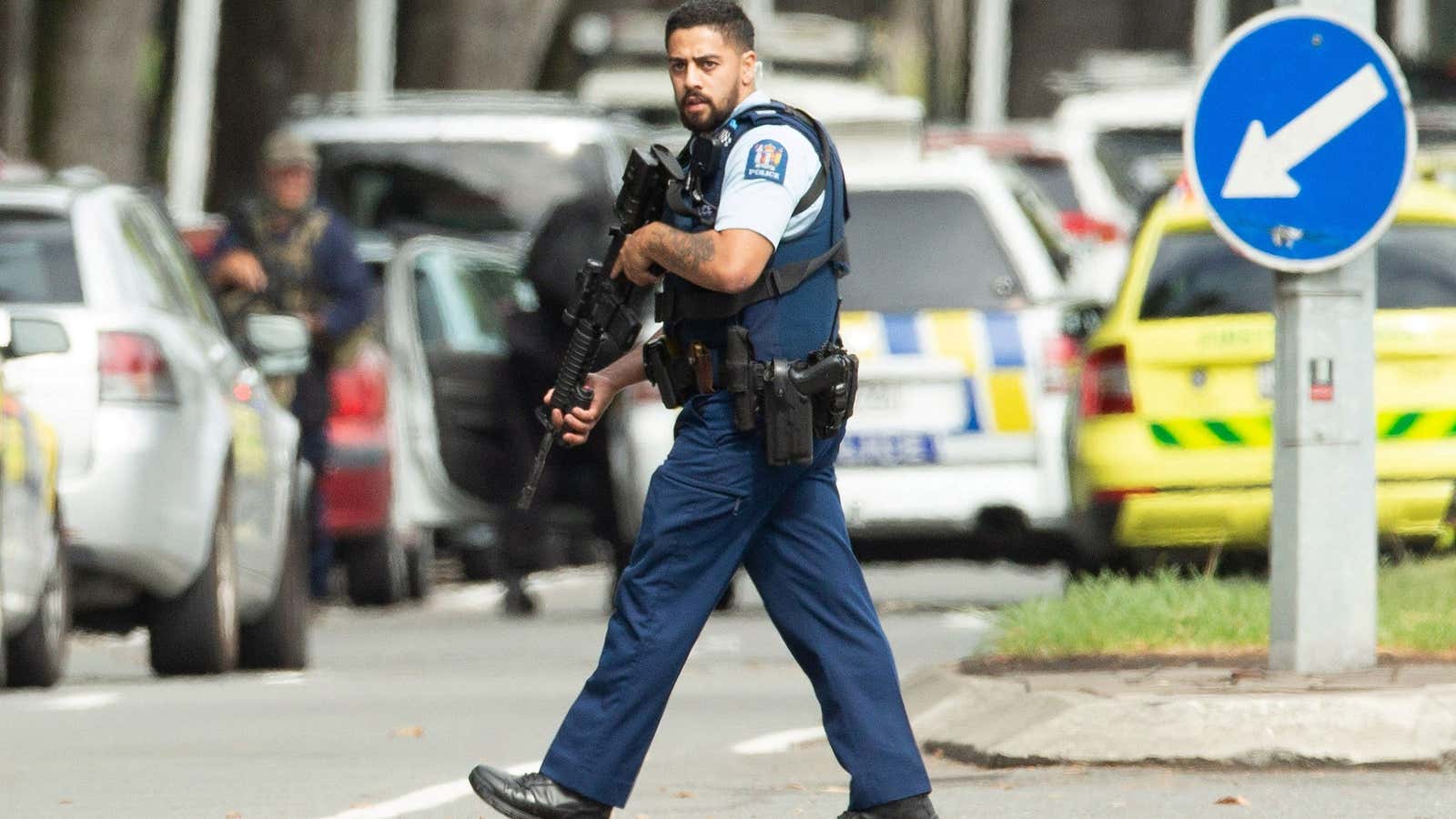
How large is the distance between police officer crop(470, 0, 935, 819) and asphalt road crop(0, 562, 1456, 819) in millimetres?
833

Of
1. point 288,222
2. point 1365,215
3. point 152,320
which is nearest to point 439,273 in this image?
point 288,222

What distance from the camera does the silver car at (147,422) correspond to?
A: 38.4ft

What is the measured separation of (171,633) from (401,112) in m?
7.06

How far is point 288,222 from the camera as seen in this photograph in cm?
1677

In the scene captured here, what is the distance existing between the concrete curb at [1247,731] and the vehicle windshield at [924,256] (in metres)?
6.28

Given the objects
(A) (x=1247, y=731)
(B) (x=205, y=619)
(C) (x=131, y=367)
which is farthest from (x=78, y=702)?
(A) (x=1247, y=731)

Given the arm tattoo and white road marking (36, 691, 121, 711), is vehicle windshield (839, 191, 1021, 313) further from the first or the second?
the arm tattoo

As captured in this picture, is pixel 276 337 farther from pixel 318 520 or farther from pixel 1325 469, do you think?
pixel 1325 469

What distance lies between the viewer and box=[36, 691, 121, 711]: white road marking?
11.2 m

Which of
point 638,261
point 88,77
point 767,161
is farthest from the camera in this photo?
point 88,77

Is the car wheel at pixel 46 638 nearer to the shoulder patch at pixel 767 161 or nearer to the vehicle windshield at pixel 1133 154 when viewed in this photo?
the shoulder patch at pixel 767 161

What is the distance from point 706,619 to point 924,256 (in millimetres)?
8259

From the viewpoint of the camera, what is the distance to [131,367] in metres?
11.8

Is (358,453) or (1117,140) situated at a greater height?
(1117,140)
